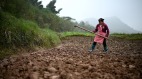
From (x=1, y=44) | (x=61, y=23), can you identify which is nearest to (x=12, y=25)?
(x=1, y=44)

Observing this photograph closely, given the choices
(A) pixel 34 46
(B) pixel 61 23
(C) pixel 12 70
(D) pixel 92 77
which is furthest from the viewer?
(B) pixel 61 23

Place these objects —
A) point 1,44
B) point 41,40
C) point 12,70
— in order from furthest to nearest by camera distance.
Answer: point 41,40, point 1,44, point 12,70

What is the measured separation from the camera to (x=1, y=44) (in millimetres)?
6039

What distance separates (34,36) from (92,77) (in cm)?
486

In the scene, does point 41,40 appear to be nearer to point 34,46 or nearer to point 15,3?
point 34,46

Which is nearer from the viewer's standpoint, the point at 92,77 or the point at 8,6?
the point at 92,77

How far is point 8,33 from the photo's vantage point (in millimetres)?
6301

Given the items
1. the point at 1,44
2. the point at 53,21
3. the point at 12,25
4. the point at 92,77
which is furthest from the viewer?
the point at 53,21

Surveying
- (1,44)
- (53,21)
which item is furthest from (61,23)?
(1,44)

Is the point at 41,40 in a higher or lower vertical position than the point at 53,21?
lower

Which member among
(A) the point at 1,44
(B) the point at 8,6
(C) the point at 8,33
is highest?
(B) the point at 8,6

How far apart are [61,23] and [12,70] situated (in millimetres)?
23566

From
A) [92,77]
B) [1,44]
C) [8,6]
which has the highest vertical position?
[8,6]

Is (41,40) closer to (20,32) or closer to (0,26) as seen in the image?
(20,32)
